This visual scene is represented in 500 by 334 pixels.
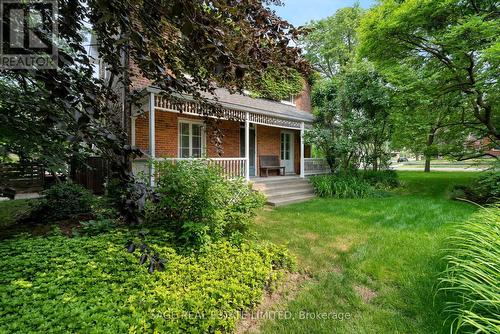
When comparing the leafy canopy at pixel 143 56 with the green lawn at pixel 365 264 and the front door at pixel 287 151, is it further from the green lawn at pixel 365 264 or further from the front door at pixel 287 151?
the front door at pixel 287 151

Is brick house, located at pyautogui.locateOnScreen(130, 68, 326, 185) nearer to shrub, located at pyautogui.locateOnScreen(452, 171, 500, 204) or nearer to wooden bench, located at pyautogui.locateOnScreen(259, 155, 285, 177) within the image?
wooden bench, located at pyautogui.locateOnScreen(259, 155, 285, 177)

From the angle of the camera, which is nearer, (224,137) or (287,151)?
(224,137)

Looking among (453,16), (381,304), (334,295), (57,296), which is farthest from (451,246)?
(453,16)

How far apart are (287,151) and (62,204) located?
35.7 ft

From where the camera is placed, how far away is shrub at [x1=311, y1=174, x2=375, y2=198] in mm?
9719

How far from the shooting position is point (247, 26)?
259 centimetres

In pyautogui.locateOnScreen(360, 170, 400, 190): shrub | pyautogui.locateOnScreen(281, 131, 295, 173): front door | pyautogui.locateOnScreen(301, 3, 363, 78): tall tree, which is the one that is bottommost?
pyautogui.locateOnScreen(360, 170, 400, 190): shrub

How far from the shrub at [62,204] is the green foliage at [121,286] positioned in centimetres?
201

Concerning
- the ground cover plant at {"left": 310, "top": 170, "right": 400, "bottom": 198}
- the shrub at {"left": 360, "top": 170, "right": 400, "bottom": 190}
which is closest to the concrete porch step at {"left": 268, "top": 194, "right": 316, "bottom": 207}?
the ground cover plant at {"left": 310, "top": 170, "right": 400, "bottom": 198}

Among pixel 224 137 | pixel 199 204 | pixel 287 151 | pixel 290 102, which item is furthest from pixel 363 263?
pixel 290 102

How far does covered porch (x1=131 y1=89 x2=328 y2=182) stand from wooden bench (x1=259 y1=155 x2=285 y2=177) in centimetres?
18

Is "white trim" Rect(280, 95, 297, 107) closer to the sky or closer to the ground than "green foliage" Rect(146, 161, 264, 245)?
closer to the sky

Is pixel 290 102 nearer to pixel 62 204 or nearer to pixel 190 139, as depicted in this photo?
pixel 190 139

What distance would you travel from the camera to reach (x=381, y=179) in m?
11.5
